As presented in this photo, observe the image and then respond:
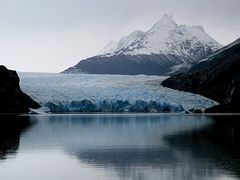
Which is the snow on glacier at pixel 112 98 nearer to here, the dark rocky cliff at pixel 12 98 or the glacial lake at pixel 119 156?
the dark rocky cliff at pixel 12 98

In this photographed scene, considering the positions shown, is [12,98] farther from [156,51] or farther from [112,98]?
[156,51]

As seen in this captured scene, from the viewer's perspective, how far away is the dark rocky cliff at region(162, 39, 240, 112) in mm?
49156

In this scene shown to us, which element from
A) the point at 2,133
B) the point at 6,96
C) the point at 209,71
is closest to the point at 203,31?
the point at 209,71

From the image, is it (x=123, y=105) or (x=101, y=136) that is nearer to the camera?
(x=101, y=136)

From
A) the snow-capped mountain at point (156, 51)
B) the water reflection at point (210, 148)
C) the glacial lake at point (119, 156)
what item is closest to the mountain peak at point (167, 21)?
the snow-capped mountain at point (156, 51)

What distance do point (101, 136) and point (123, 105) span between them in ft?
81.3

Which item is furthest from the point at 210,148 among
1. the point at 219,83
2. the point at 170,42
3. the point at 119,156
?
the point at 170,42

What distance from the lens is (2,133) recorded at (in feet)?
80.5

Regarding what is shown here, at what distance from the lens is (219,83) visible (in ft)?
175

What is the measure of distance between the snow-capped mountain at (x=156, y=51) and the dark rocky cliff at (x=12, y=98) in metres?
102

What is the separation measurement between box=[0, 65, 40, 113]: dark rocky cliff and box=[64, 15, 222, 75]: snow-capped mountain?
102 m

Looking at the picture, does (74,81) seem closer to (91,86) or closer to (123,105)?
(91,86)

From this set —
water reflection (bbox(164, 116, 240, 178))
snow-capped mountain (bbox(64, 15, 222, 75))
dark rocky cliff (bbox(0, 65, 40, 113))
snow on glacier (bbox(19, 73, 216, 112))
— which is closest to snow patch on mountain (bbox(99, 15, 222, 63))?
snow-capped mountain (bbox(64, 15, 222, 75))

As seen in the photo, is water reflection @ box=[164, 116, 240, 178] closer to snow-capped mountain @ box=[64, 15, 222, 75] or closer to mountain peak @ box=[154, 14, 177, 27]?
snow-capped mountain @ box=[64, 15, 222, 75]
